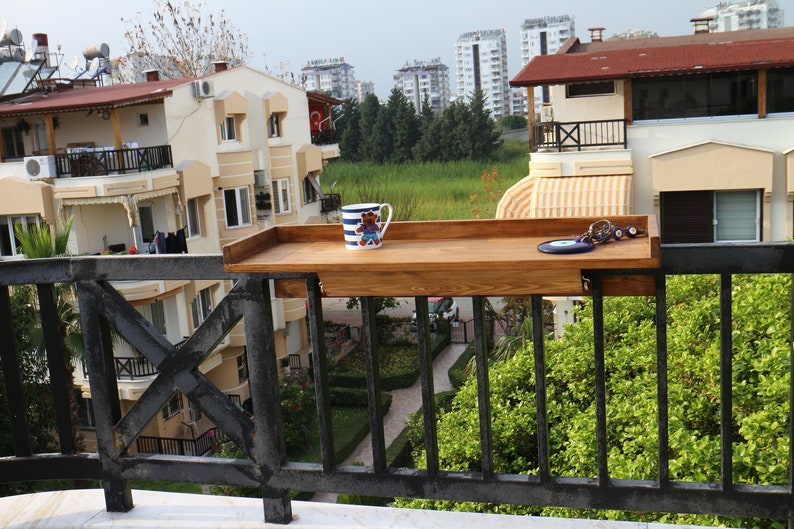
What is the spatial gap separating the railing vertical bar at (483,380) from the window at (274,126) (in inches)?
866

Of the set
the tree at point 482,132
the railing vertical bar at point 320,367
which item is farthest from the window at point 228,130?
the tree at point 482,132

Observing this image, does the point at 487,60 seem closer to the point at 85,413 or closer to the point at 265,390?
the point at 85,413

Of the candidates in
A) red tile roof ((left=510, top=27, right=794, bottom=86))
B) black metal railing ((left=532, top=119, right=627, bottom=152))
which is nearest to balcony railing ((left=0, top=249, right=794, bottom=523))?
red tile roof ((left=510, top=27, right=794, bottom=86))

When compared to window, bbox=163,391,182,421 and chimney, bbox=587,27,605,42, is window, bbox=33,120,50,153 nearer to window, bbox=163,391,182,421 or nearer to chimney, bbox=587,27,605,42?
window, bbox=163,391,182,421

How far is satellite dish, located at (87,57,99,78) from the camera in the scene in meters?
24.0

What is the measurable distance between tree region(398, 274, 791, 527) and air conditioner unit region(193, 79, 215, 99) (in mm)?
13154

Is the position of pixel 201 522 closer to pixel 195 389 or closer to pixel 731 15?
pixel 195 389

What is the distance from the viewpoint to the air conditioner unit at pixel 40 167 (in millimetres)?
18328

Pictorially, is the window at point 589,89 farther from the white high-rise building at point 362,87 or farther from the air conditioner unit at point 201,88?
the white high-rise building at point 362,87

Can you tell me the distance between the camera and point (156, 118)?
19.8 metres

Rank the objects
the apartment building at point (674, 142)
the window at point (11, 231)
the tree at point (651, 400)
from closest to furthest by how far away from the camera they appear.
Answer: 1. the tree at point (651, 400)
2. the apartment building at point (674, 142)
3. the window at point (11, 231)

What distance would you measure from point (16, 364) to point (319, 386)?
1038 millimetres

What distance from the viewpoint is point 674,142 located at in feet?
58.7

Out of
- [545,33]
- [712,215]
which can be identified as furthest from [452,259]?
[545,33]
